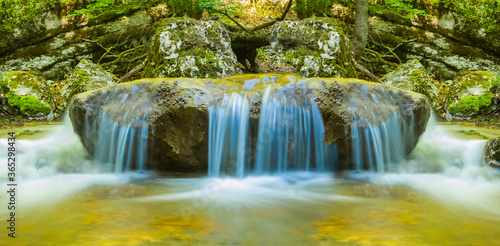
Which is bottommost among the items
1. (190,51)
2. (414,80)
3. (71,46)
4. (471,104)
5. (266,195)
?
(266,195)

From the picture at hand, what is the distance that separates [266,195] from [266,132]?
891 mm

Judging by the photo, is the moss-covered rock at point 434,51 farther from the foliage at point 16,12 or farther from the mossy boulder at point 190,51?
the foliage at point 16,12

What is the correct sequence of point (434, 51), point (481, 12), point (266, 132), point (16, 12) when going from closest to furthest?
1. point (266, 132)
2. point (481, 12)
3. point (16, 12)
4. point (434, 51)

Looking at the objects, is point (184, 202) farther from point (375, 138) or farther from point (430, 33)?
point (430, 33)

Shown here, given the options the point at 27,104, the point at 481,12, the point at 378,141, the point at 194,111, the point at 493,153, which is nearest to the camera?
the point at 194,111

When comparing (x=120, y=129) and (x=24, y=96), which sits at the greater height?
(x=24, y=96)

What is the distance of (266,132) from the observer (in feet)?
13.0

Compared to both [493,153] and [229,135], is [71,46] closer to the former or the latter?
[229,135]

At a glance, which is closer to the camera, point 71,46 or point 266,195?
point 266,195

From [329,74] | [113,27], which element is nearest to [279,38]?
[329,74]

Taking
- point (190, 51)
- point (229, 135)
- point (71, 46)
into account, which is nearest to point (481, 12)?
point (190, 51)

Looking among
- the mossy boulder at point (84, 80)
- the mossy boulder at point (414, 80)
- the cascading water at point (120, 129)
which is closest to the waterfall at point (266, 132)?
the cascading water at point (120, 129)

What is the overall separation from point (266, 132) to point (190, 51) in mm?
3029

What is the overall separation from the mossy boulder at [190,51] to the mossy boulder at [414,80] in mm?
3748
